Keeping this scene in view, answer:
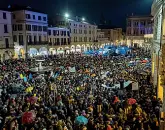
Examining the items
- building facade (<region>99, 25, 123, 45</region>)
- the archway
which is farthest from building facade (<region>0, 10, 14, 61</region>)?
building facade (<region>99, 25, 123, 45</region>)

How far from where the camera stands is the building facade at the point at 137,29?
8781 centimetres

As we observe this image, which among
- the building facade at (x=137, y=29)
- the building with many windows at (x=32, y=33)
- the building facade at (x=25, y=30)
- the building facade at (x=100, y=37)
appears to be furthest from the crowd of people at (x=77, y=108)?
the building facade at (x=137, y=29)

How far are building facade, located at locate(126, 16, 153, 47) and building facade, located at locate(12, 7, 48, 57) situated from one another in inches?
1930

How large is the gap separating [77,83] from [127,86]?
485 cm

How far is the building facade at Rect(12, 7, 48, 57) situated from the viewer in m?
47.9

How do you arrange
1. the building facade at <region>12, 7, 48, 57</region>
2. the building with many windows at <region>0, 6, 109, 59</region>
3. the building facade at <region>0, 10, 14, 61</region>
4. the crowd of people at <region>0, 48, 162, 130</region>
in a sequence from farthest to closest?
1. the building facade at <region>12, 7, 48, 57</region>
2. the building with many windows at <region>0, 6, 109, 59</region>
3. the building facade at <region>0, 10, 14, 61</region>
4. the crowd of people at <region>0, 48, 162, 130</region>

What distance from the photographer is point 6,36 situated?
45.5 m

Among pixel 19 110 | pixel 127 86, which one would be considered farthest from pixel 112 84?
pixel 19 110

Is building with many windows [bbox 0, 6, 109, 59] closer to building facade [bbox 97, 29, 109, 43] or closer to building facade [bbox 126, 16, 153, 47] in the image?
building facade [bbox 97, 29, 109, 43]

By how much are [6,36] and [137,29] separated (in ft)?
193

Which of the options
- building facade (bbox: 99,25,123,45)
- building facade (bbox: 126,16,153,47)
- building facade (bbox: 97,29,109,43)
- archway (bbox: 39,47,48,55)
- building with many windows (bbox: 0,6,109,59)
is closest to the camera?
building with many windows (bbox: 0,6,109,59)

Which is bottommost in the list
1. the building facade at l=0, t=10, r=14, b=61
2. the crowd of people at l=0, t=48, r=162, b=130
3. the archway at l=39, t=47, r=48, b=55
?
the crowd of people at l=0, t=48, r=162, b=130

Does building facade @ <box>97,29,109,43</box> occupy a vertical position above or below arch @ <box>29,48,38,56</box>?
above

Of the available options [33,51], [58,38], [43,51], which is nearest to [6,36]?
[33,51]
